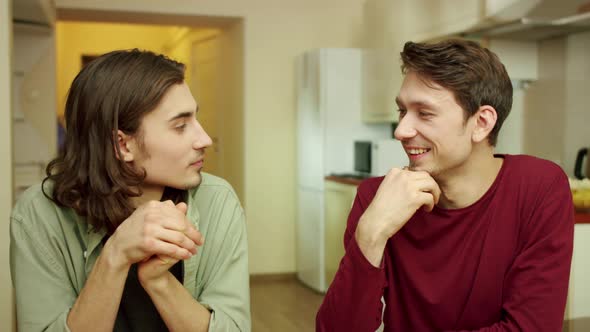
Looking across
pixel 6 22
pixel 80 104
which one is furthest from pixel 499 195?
pixel 6 22

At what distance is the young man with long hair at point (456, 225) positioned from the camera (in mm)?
1348

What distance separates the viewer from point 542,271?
1.36 metres

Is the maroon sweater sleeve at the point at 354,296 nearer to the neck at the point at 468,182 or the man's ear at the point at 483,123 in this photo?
the neck at the point at 468,182

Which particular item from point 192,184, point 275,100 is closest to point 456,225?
point 192,184

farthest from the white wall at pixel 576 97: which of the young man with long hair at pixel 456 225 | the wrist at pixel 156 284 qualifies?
the wrist at pixel 156 284

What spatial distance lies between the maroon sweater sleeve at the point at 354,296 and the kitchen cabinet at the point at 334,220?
10.7ft

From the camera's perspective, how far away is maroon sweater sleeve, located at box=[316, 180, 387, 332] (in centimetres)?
132

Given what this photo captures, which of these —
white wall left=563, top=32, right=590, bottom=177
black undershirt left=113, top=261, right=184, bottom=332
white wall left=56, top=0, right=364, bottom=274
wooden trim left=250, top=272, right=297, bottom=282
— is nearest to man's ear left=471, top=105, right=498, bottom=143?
black undershirt left=113, top=261, right=184, bottom=332

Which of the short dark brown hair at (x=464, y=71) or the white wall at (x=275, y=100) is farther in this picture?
the white wall at (x=275, y=100)

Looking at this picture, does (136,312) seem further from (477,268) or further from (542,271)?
(542,271)

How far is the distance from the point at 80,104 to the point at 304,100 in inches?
157

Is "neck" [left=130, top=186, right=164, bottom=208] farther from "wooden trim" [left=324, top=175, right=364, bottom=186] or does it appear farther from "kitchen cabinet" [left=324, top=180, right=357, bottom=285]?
"kitchen cabinet" [left=324, top=180, right=357, bottom=285]

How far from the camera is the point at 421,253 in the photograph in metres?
1.49

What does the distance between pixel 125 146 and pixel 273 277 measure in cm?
428
